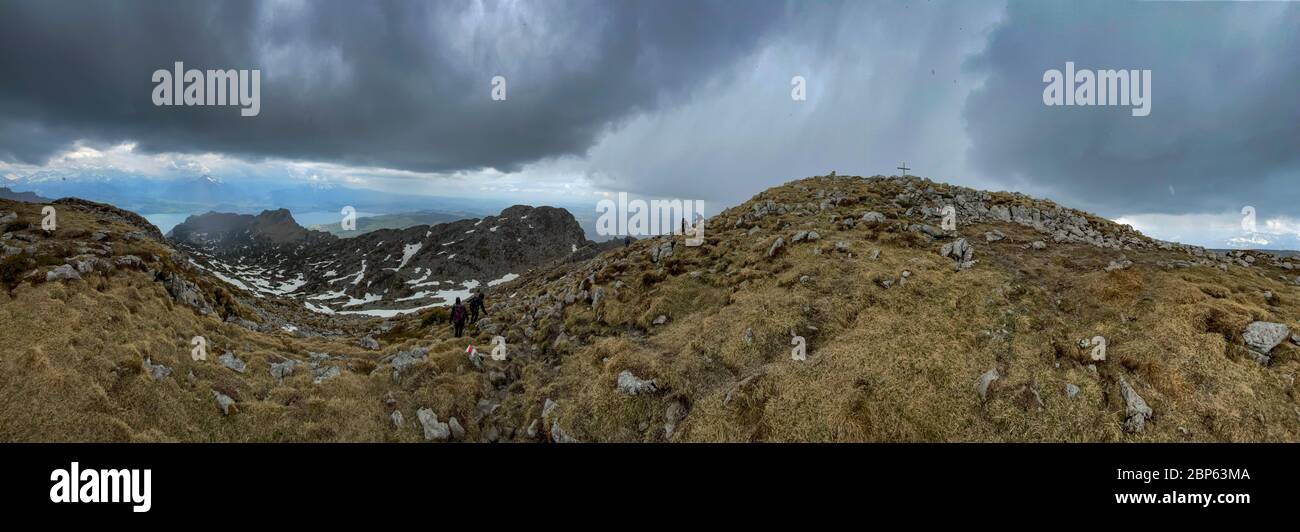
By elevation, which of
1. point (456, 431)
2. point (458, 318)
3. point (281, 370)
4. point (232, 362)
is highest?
point (458, 318)

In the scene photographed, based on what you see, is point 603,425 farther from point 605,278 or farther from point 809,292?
point 605,278

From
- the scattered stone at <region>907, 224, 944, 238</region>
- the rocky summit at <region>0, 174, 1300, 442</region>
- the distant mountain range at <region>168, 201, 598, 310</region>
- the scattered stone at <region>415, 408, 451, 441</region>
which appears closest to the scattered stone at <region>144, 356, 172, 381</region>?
the rocky summit at <region>0, 174, 1300, 442</region>

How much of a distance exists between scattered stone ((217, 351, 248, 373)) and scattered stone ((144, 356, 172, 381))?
2353mm

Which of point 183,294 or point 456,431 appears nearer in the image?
point 456,431

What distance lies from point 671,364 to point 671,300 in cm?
767

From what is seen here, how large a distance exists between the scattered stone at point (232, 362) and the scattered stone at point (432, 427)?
9.56 metres

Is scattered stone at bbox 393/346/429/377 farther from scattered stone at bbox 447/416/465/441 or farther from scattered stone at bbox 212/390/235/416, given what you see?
scattered stone at bbox 212/390/235/416

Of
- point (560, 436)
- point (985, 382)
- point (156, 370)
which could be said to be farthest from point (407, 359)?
point (985, 382)

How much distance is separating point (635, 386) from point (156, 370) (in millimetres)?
19057

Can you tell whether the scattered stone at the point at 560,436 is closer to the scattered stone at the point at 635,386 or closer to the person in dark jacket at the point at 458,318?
the scattered stone at the point at 635,386

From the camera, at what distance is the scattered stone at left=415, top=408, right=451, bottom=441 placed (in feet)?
56.6

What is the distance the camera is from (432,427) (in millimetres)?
17484

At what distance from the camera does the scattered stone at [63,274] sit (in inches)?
791

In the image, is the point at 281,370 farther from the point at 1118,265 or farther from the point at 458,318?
the point at 1118,265
